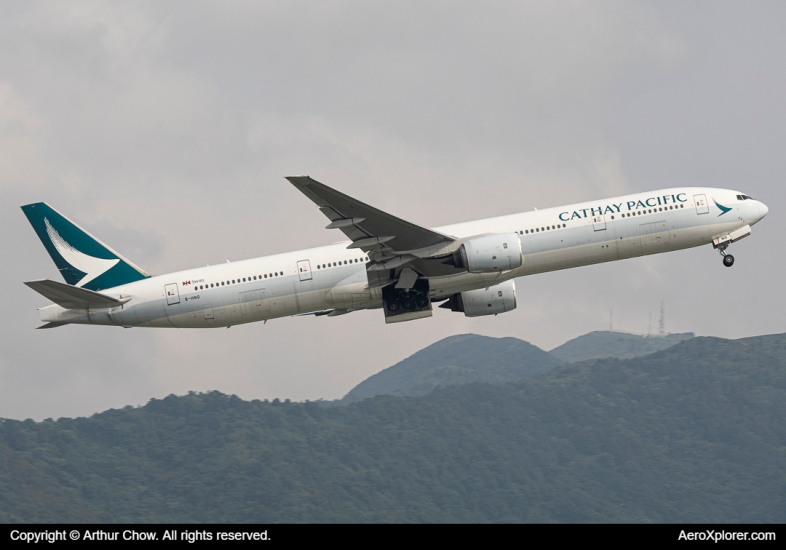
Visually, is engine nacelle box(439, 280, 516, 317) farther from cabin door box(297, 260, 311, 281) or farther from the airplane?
cabin door box(297, 260, 311, 281)

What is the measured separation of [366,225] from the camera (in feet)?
142

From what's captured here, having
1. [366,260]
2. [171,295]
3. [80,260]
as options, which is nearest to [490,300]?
[366,260]

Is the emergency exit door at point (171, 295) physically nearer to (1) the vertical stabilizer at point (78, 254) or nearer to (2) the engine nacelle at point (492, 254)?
(1) the vertical stabilizer at point (78, 254)

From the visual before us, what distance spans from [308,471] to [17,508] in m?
59.8

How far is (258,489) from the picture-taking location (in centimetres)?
17338

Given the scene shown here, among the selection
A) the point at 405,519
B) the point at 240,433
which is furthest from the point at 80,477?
the point at 405,519

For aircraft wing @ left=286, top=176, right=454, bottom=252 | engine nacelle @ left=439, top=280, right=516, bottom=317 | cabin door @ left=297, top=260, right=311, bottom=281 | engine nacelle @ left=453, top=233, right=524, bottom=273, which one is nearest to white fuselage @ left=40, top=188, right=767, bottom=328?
cabin door @ left=297, top=260, right=311, bottom=281

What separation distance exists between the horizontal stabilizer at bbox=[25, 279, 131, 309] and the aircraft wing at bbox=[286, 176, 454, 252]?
13.7 m

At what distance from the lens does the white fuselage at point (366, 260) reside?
45594mm

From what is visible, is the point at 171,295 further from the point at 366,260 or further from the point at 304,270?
the point at 366,260

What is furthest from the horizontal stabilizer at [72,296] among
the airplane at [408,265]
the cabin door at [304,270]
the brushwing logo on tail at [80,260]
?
the cabin door at [304,270]

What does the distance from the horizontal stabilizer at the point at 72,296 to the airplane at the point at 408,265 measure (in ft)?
0.21

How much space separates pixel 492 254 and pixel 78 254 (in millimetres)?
24757
